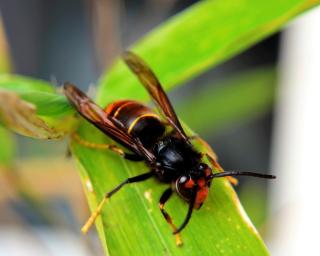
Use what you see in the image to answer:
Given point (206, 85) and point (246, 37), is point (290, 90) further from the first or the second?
point (246, 37)

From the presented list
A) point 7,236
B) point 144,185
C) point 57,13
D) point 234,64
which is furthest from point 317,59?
point 144,185

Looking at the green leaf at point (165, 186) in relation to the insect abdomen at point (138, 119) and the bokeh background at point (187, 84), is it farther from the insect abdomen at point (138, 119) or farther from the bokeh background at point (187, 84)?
the bokeh background at point (187, 84)

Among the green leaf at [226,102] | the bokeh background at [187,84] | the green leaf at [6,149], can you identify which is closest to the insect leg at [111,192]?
the green leaf at [6,149]

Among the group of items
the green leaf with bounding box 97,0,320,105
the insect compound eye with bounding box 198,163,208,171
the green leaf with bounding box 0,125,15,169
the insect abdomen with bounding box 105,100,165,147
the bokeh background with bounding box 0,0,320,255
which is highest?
the green leaf with bounding box 97,0,320,105

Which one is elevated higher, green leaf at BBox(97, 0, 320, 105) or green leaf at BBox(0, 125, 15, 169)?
green leaf at BBox(97, 0, 320, 105)

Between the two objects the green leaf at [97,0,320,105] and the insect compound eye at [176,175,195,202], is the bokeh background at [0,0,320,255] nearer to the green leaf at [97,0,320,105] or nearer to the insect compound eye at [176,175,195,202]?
the green leaf at [97,0,320,105]

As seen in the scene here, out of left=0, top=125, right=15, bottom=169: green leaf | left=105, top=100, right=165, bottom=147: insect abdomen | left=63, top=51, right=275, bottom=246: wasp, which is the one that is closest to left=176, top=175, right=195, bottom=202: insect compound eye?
left=63, top=51, right=275, bottom=246: wasp

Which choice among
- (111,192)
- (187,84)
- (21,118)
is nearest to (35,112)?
(21,118)

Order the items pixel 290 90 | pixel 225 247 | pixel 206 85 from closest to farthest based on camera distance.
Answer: pixel 225 247
pixel 290 90
pixel 206 85
